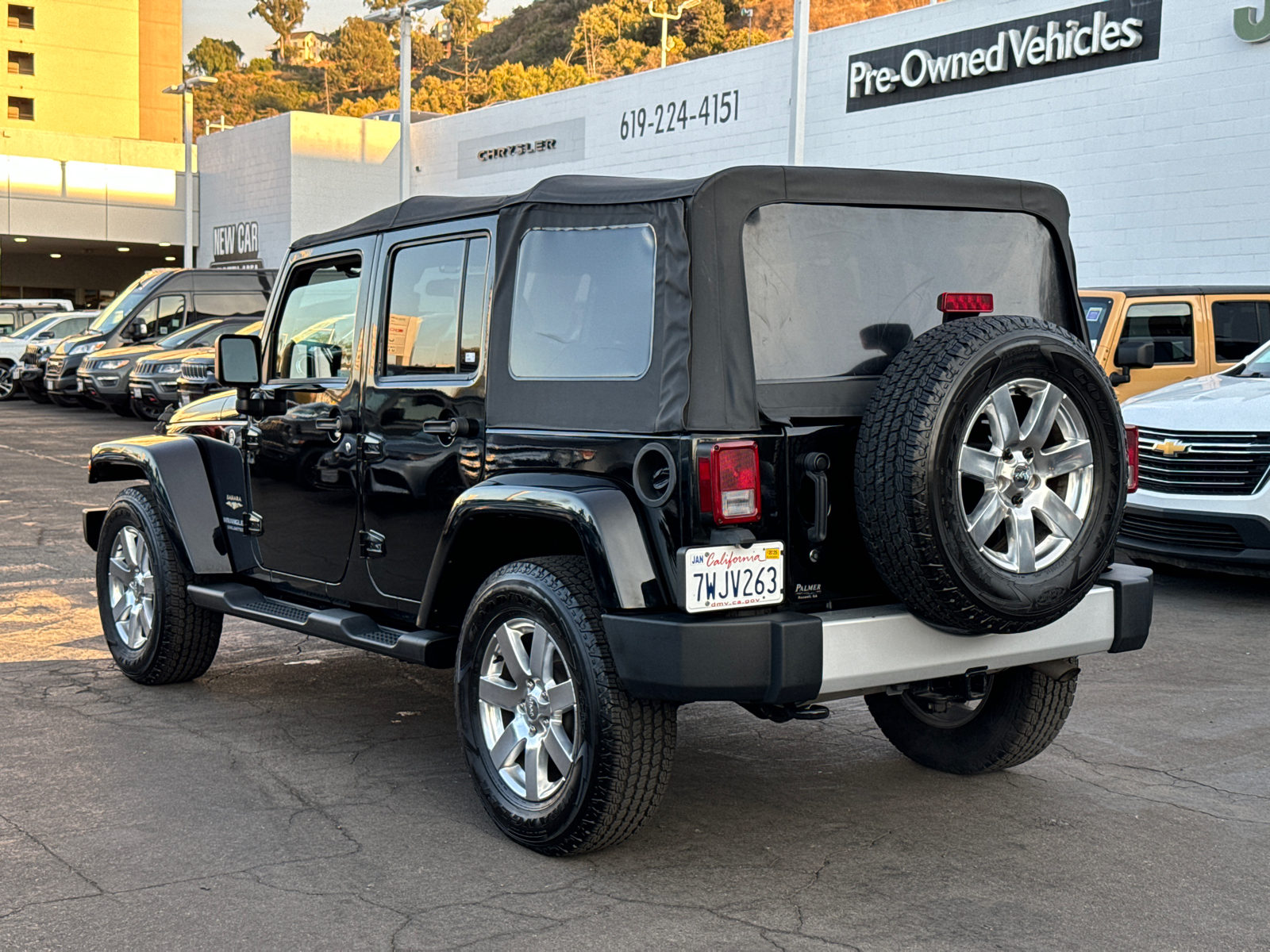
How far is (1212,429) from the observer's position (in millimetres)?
8641

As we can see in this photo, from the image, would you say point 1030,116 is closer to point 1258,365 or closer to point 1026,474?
point 1258,365

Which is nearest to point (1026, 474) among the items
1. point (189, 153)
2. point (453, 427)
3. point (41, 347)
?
point (453, 427)

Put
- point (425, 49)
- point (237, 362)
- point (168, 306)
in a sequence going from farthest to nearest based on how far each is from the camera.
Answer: point (425, 49) → point (168, 306) → point (237, 362)

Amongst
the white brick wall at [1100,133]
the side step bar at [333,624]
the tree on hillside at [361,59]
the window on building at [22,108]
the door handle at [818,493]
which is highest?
the tree on hillside at [361,59]

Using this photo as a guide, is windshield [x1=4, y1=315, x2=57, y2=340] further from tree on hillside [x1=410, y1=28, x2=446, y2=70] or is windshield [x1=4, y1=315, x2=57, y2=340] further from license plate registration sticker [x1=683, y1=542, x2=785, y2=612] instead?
tree on hillside [x1=410, y1=28, x2=446, y2=70]

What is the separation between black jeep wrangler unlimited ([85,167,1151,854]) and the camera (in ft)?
13.2

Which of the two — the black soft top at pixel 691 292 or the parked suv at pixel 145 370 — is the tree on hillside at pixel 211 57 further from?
the black soft top at pixel 691 292

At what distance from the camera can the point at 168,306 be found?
24766 millimetres

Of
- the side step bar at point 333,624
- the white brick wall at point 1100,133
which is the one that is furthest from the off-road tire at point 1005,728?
the white brick wall at point 1100,133

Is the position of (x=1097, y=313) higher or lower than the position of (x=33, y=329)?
higher

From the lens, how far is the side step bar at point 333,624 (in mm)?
4941

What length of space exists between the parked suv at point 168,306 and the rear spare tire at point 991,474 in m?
21.2

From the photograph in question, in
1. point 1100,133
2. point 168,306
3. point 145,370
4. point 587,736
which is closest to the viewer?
point 587,736

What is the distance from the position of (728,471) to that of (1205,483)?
5561mm
